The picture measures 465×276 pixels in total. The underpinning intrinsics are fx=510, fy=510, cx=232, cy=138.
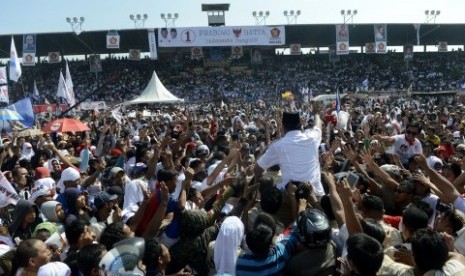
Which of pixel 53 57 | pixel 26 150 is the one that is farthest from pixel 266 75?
pixel 26 150

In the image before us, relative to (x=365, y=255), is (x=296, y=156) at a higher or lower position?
higher

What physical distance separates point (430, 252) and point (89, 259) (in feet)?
A: 6.31

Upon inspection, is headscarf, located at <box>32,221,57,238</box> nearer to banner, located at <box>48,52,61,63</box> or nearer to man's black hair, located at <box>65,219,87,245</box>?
man's black hair, located at <box>65,219,87,245</box>

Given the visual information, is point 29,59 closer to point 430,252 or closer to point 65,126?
point 65,126

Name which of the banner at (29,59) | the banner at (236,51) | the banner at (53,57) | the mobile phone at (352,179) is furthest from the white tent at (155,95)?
the banner at (53,57)

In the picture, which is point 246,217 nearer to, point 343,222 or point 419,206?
point 343,222

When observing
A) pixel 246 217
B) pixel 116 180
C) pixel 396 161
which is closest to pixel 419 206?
pixel 246 217

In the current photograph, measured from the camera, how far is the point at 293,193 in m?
3.94

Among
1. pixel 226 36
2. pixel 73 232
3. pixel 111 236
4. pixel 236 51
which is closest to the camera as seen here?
pixel 111 236

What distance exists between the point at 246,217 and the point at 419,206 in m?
1.30

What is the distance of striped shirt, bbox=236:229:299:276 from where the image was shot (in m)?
3.11

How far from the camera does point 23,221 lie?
442cm

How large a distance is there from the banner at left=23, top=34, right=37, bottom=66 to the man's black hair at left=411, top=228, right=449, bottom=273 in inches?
1469

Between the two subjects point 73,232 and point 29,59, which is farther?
point 29,59
